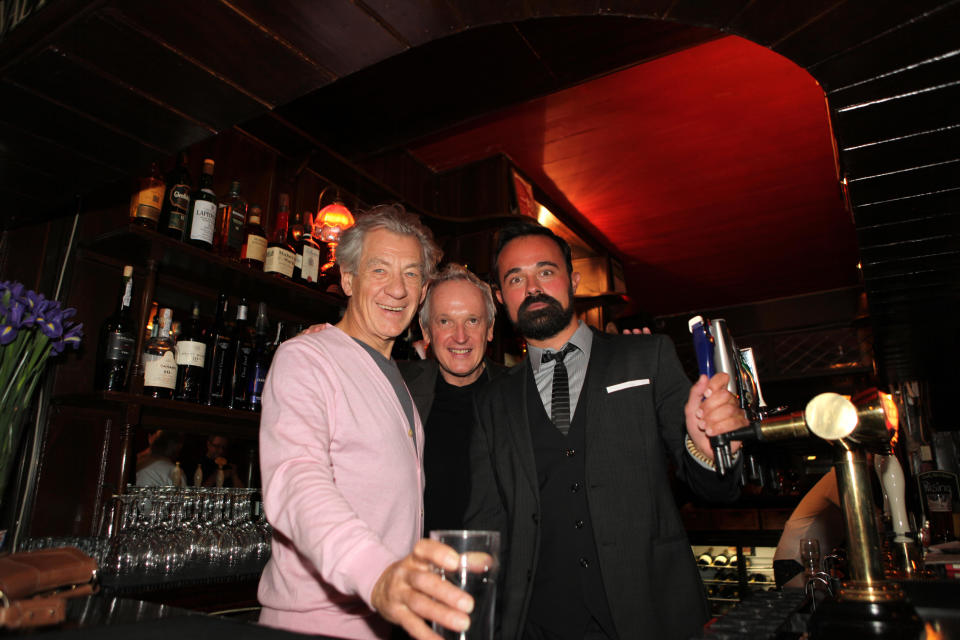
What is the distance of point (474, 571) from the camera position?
670 millimetres

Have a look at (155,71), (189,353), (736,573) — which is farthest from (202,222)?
(736,573)

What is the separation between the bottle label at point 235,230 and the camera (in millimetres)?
2568

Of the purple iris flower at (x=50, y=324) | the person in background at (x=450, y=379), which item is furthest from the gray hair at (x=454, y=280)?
the purple iris flower at (x=50, y=324)

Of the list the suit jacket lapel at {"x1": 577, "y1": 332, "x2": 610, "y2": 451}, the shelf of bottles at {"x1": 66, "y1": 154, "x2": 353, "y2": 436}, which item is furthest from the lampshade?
the suit jacket lapel at {"x1": 577, "y1": 332, "x2": 610, "y2": 451}

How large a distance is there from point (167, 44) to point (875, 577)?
1968mm

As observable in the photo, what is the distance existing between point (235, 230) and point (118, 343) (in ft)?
2.25

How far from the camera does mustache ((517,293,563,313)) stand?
6.34 feet

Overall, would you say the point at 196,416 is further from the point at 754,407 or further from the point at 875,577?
the point at 875,577

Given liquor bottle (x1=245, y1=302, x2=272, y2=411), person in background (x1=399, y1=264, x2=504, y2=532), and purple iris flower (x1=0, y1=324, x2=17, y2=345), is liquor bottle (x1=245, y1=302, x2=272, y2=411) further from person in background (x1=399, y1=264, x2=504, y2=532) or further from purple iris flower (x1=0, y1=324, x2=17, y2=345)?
purple iris flower (x1=0, y1=324, x2=17, y2=345)

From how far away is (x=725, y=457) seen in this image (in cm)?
96

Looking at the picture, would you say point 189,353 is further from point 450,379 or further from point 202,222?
point 450,379

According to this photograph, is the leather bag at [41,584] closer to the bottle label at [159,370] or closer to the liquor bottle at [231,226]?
the bottle label at [159,370]

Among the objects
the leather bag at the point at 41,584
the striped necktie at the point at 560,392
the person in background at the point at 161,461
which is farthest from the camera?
the person in background at the point at 161,461

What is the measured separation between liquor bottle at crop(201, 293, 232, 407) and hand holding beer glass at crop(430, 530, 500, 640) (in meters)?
2.02
